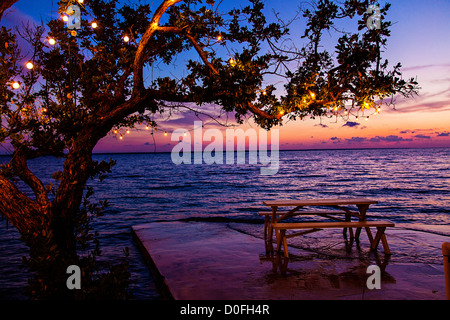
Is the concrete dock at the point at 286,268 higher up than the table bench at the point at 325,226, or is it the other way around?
the table bench at the point at 325,226

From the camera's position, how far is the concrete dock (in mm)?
4355

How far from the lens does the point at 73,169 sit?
4160 millimetres

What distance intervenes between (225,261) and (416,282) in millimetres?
3213

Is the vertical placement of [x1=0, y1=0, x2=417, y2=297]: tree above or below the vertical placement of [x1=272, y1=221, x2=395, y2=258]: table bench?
above

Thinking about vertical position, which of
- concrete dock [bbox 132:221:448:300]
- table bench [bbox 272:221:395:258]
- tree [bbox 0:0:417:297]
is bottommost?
concrete dock [bbox 132:221:448:300]

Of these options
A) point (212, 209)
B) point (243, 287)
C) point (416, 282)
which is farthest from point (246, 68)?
point (212, 209)

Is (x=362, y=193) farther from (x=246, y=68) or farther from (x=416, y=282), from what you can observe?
(x=246, y=68)

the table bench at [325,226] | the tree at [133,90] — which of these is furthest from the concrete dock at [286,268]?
the tree at [133,90]

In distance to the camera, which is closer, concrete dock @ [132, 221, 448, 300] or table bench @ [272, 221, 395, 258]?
concrete dock @ [132, 221, 448, 300]

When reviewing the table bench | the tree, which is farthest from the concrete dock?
the tree

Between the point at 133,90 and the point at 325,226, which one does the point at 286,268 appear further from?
the point at 133,90

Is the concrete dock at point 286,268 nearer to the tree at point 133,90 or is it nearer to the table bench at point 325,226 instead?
the table bench at point 325,226

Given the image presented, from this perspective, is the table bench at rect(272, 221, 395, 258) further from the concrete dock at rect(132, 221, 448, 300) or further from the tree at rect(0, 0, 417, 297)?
the tree at rect(0, 0, 417, 297)

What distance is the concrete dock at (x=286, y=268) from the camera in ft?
14.3
